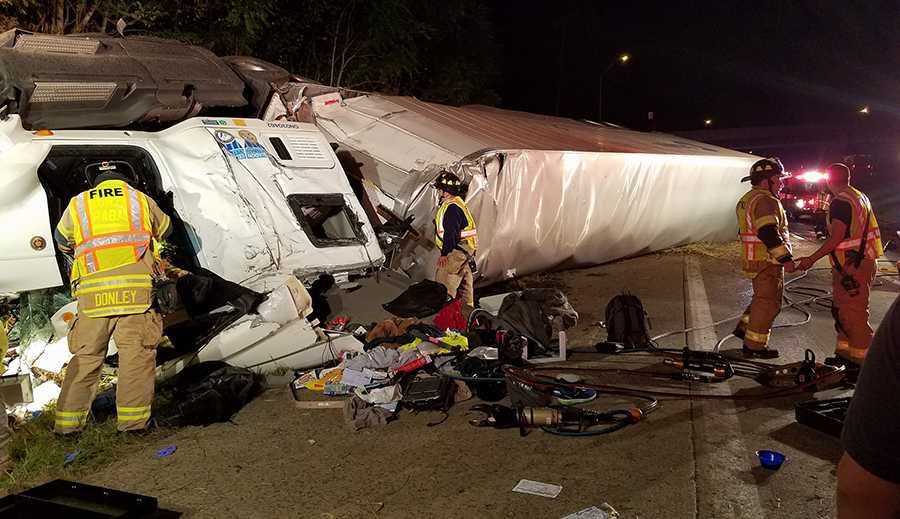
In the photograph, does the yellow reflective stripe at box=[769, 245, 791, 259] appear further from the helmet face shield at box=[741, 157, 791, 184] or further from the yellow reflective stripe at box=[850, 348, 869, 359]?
the yellow reflective stripe at box=[850, 348, 869, 359]

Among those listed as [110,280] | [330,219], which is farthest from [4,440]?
[330,219]

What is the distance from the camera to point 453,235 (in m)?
6.88

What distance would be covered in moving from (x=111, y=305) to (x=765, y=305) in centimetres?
520

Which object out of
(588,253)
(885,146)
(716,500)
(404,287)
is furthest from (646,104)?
(716,500)

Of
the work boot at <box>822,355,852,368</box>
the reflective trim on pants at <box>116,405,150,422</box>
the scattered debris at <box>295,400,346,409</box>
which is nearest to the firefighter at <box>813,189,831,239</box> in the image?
the work boot at <box>822,355,852,368</box>

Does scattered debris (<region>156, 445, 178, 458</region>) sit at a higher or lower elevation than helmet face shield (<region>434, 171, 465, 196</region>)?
lower

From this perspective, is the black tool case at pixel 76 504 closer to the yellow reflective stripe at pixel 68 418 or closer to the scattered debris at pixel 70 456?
the scattered debris at pixel 70 456

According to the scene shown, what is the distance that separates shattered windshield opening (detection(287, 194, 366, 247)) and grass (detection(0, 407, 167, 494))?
254cm

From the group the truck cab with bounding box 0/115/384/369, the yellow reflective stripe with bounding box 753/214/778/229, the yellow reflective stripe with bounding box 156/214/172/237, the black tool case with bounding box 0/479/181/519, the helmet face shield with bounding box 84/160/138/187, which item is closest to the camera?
the black tool case with bounding box 0/479/181/519

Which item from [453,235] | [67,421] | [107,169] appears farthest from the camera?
[453,235]

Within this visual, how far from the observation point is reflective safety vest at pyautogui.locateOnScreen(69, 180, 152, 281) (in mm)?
4312

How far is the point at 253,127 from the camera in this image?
21.3ft

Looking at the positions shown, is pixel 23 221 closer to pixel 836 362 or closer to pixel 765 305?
pixel 765 305

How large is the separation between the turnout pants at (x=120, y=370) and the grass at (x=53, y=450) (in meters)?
0.09
